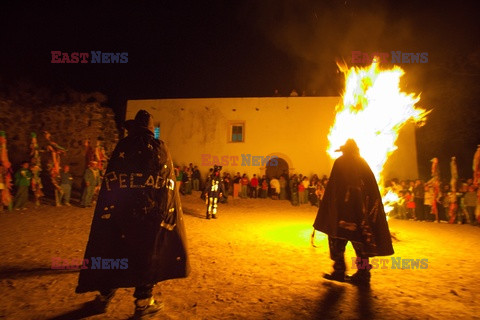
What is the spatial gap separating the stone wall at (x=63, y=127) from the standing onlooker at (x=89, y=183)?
4.26m

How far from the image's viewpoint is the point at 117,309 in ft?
10.9

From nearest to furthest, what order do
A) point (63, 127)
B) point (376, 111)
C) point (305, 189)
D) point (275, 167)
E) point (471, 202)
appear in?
point (376, 111)
point (471, 202)
point (63, 127)
point (305, 189)
point (275, 167)

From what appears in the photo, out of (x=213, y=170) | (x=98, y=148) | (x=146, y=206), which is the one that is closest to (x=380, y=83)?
(x=213, y=170)

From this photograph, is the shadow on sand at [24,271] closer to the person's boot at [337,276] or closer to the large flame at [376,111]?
the person's boot at [337,276]

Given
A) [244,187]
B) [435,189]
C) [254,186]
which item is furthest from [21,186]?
[435,189]

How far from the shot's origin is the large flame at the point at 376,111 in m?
8.12

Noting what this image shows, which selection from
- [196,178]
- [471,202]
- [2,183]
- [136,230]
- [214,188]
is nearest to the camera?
[136,230]

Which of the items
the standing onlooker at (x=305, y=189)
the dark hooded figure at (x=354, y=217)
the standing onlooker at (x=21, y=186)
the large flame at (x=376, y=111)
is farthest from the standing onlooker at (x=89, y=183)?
the standing onlooker at (x=305, y=189)

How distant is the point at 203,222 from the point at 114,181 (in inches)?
270

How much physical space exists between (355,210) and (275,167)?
1544 cm

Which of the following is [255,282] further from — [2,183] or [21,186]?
[21,186]

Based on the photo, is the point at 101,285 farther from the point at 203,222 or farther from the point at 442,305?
the point at 203,222

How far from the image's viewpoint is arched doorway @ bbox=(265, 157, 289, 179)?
65.2 ft

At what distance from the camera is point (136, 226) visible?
3012mm
